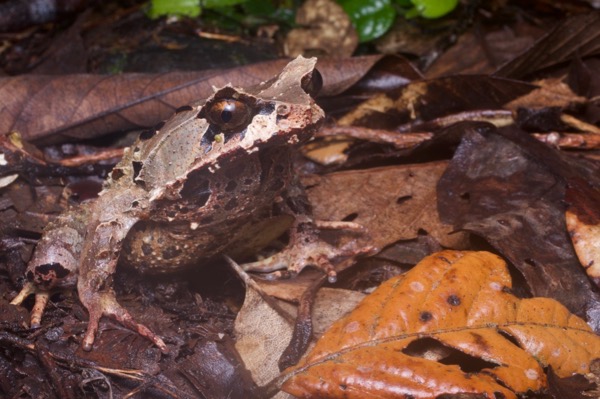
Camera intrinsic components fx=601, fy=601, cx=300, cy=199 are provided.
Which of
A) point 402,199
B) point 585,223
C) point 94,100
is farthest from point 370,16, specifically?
point 585,223

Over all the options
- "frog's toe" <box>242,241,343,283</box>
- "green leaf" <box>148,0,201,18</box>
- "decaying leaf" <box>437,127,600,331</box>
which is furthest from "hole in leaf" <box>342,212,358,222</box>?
"green leaf" <box>148,0,201,18</box>

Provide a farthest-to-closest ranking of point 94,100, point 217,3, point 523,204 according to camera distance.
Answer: point 217,3, point 94,100, point 523,204

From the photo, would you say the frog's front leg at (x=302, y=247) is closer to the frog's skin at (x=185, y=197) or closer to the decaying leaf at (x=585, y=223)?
the frog's skin at (x=185, y=197)

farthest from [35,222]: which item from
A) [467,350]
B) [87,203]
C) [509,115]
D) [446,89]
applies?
[509,115]

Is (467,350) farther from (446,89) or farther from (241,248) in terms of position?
(446,89)

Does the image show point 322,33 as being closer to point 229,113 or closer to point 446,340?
point 229,113

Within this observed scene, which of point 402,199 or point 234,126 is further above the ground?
point 234,126

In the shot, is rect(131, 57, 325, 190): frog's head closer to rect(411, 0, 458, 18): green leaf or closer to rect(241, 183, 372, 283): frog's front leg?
rect(241, 183, 372, 283): frog's front leg
